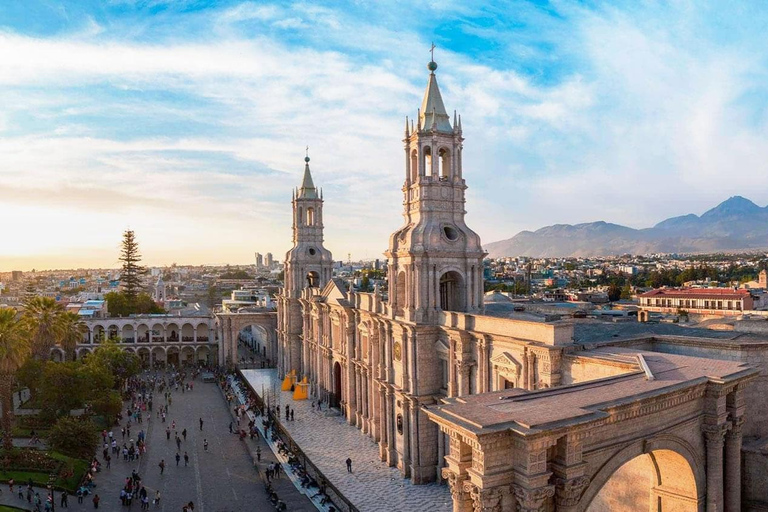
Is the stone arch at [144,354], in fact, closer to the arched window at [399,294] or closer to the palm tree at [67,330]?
the palm tree at [67,330]

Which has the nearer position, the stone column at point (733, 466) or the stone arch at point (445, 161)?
the stone column at point (733, 466)

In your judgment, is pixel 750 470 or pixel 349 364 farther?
pixel 349 364

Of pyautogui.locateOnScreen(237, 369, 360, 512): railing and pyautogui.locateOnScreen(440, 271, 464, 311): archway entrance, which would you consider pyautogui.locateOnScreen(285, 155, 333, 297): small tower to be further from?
pyautogui.locateOnScreen(440, 271, 464, 311): archway entrance

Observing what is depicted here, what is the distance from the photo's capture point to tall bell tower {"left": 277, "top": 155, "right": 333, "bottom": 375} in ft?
156

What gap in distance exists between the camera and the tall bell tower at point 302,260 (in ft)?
156

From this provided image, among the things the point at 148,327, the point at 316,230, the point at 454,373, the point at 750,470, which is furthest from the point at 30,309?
the point at 750,470

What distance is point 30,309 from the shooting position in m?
37.6

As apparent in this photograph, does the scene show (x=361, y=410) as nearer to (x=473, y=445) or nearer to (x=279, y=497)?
(x=279, y=497)

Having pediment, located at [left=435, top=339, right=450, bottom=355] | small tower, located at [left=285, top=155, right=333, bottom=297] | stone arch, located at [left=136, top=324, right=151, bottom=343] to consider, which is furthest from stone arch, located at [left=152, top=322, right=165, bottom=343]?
pediment, located at [left=435, top=339, right=450, bottom=355]

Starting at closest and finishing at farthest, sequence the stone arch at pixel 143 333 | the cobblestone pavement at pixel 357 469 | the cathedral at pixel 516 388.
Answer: the cathedral at pixel 516 388, the cobblestone pavement at pixel 357 469, the stone arch at pixel 143 333

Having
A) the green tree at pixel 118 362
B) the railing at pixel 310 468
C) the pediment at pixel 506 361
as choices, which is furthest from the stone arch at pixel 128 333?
the pediment at pixel 506 361

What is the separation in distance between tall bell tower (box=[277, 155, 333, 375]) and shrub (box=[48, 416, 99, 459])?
22162 mm

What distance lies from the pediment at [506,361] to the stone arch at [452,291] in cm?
524

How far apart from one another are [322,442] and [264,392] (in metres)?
13.1
